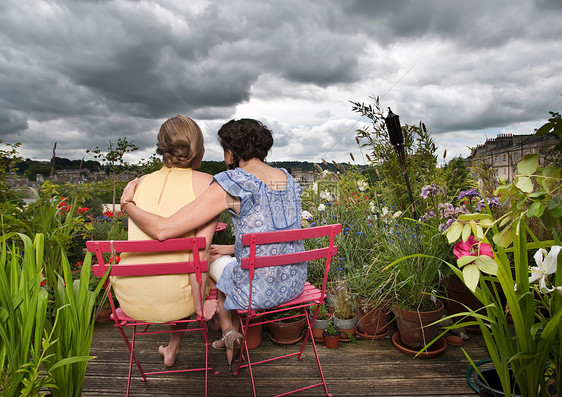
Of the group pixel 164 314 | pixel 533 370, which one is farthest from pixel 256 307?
pixel 533 370

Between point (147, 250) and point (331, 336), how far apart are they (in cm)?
A: 156

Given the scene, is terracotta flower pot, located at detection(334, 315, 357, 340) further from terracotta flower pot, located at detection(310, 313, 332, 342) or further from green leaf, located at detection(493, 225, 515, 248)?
green leaf, located at detection(493, 225, 515, 248)

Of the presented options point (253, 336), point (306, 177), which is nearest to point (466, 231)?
point (253, 336)

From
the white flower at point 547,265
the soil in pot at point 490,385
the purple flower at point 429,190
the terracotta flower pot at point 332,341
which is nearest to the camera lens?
the white flower at point 547,265

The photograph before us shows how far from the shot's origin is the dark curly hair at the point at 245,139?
7.34 ft

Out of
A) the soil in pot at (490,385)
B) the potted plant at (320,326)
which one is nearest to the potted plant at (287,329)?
the potted plant at (320,326)

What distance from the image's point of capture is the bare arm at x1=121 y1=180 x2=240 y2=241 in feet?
6.29

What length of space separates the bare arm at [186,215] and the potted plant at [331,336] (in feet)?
4.28

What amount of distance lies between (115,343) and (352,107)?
3060 millimetres

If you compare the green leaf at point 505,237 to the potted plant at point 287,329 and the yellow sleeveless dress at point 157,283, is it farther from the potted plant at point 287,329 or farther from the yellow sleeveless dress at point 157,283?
the potted plant at point 287,329

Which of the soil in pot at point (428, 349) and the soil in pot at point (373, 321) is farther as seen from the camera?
the soil in pot at point (373, 321)

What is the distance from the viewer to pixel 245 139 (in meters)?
2.24

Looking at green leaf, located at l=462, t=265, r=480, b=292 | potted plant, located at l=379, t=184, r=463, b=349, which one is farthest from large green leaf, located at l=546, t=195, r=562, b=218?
potted plant, located at l=379, t=184, r=463, b=349

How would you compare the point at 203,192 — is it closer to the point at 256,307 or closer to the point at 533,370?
the point at 256,307
